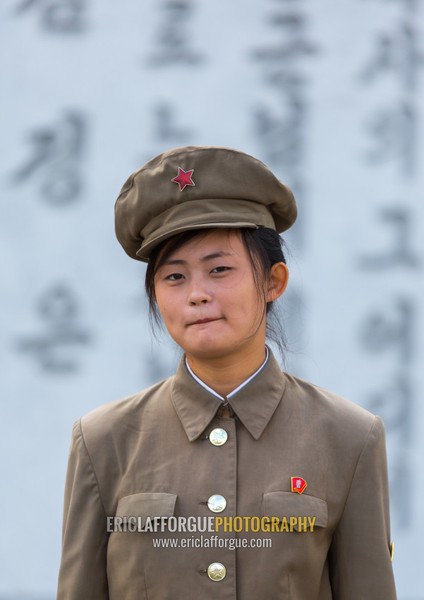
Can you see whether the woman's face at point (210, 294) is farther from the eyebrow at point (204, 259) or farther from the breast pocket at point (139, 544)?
the breast pocket at point (139, 544)

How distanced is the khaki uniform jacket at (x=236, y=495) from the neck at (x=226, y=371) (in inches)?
0.9

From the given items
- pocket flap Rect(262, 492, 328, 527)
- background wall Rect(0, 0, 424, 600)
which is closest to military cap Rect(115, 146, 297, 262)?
pocket flap Rect(262, 492, 328, 527)

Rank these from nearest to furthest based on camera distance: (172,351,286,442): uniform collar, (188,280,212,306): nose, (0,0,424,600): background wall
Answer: (188,280,212,306): nose < (172,351,286,442): uniform collar < (0,0,424,600): background wall

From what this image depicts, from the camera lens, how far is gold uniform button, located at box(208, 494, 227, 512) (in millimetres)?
1629

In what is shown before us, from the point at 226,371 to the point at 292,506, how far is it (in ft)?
0.83

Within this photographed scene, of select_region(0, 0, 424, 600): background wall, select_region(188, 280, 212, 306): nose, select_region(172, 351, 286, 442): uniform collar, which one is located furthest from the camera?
select_region(0, 0, 424, 600): background wall

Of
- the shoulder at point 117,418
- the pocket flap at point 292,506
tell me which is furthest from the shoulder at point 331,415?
the shoulder at point 117,418

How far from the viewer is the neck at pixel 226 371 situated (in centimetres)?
172

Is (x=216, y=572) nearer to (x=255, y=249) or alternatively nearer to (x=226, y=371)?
(x=226, y=371)

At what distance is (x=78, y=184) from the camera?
10.6 feet

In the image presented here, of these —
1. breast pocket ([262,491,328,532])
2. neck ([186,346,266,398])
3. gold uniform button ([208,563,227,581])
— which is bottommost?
gold uniform button ([208,563,227,581])

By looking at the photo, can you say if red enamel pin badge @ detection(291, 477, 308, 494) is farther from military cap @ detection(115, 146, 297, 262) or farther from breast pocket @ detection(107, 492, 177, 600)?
military cap @ detection(115, 146, 297, 262)

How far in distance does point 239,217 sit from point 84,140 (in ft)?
5.53

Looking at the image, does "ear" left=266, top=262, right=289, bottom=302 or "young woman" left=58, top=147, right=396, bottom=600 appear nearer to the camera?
"young woman" left=58, top=147, right=396, bottom=600
